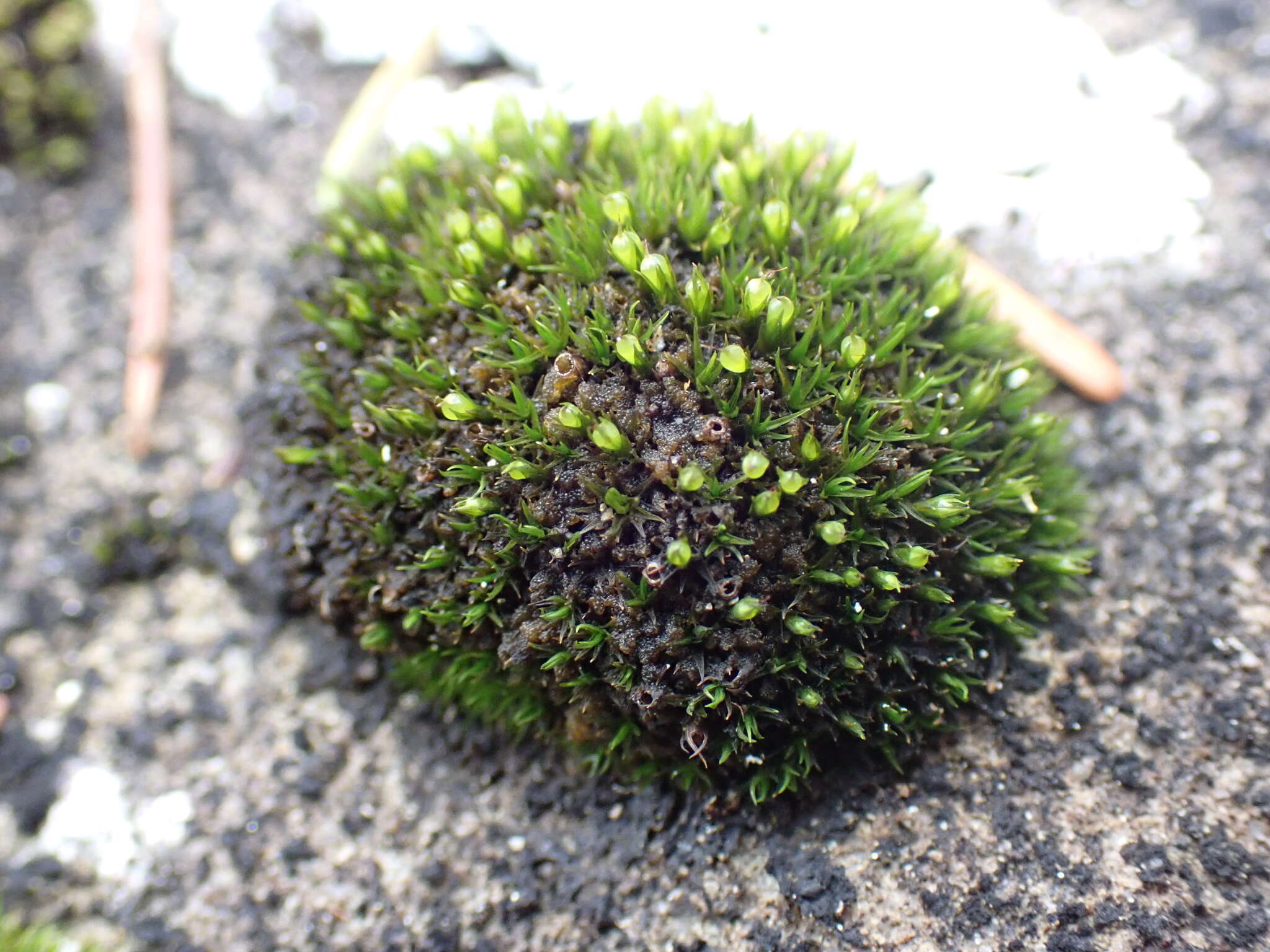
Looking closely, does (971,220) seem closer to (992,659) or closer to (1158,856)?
(992,659)

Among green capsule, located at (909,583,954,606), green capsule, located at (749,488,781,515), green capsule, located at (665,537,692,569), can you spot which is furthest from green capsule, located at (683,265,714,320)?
green capsule, located at (909,583,954,606)

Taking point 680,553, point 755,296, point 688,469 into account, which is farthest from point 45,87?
point 680,553

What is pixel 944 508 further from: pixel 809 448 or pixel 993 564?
pixel 809 448

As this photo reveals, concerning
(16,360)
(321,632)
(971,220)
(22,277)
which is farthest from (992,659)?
(22,277)

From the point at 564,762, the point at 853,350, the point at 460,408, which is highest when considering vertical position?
the point at 853,350

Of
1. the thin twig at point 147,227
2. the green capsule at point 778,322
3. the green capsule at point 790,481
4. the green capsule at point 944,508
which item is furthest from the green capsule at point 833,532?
the thin twig at point 147,227

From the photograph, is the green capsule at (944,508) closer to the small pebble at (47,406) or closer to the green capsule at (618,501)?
the green capsule at (618,501)

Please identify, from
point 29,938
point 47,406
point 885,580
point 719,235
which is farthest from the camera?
point 47,406
